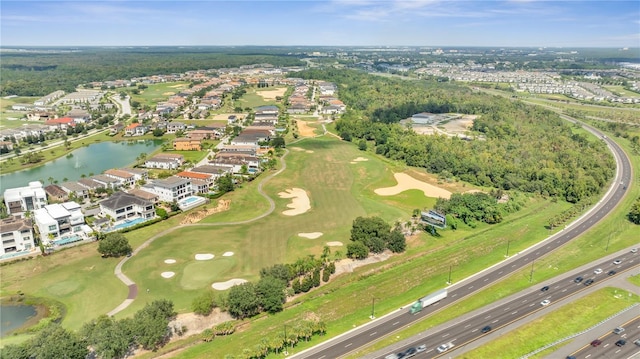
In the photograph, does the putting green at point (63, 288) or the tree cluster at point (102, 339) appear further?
the putting green at point (63, 288)

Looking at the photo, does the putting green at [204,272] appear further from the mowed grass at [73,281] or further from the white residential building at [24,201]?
the white residential building at [24,201]

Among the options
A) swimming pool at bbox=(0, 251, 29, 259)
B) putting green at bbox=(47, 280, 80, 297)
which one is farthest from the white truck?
swimming pool at bbox=(0, 251, 29, 259)

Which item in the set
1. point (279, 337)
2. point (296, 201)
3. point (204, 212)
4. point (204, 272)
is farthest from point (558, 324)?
point (204, 212)

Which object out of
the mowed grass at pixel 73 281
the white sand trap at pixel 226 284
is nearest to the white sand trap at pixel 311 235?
the white sand trap at pixel 226 284

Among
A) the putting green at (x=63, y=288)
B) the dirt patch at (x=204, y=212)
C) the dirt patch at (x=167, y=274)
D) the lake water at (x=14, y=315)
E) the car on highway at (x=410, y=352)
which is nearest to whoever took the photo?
the car on highway at (x=410, y=352)

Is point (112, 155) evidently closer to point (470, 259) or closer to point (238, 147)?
point (238, 147)

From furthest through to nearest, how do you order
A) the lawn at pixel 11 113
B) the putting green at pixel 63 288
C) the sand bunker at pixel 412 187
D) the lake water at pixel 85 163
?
the lawn at pixel 11 113 < the lake water at pixel 85 163 < the sand bunker at pixel 412 187 < the putting green at pixel 63 288

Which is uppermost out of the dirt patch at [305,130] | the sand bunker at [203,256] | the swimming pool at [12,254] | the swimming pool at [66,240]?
the dirt patch at [305,130]
